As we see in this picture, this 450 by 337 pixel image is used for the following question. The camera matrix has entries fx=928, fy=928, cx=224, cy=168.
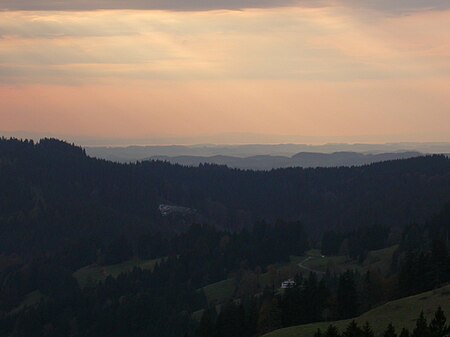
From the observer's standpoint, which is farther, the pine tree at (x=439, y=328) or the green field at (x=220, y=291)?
the green field at (x=220, y=291)

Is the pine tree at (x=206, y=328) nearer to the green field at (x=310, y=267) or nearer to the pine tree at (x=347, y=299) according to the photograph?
the pine tree at (x=347, y=299)

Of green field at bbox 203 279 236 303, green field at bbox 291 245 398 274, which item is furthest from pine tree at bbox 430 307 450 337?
green field at bbox 203 279 236 303

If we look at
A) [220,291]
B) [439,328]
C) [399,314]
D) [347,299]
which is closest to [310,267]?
[220,291]

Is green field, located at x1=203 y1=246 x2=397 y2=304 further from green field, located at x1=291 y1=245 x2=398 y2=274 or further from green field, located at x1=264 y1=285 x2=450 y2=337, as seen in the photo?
green field, located at x1=264 y1=285 x2=450 y2=337

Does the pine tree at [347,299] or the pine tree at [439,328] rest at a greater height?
the pine tree at [439,328]

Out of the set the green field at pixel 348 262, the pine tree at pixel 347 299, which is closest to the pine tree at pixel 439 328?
the pine tree at pixel 347 299

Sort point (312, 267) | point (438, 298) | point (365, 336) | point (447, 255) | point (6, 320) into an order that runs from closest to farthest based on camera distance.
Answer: point (365, 336) < point (438, 298) < point (447, 255) < point (312, 267) < point (6, 320)

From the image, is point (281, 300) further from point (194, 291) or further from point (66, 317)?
point (66, 317)

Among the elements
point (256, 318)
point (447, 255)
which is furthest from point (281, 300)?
point (447, 255)
